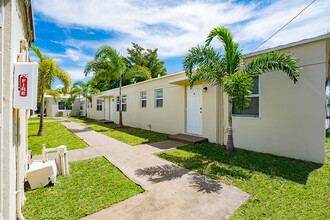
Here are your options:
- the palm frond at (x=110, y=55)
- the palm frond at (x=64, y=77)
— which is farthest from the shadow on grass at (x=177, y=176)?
the palm frond at (x=110, y=55)

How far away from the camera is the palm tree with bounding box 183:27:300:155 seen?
4.28 meters

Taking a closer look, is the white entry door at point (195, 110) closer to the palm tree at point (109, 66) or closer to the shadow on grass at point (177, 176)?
the shadow on grass at point (177, 176)

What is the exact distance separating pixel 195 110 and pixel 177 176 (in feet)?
14.8

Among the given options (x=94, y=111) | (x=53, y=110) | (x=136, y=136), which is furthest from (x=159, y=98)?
(x=53, y=110)

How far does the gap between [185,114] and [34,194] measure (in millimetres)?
6627

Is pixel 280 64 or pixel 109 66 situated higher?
pixel 109 66

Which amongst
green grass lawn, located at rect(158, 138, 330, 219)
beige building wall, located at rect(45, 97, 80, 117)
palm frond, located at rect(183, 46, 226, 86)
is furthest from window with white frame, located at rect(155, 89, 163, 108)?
beige building wall, located at rect(45, 97, 80, 117)

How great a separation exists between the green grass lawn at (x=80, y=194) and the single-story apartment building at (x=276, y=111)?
468cm

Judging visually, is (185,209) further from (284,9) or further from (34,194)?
(284,9)

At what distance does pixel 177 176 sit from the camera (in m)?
3.72

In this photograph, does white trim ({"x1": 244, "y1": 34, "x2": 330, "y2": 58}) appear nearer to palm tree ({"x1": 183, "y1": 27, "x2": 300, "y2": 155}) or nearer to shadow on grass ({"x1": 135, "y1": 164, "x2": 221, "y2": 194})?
palm tree ({"x1": 183, "y1": 27, "x2": 300, "y2": 155})

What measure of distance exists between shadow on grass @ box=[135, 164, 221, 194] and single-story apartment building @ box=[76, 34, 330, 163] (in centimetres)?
322

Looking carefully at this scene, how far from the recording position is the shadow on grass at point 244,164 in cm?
382

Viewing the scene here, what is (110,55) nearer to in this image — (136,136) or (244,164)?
(136,136)
